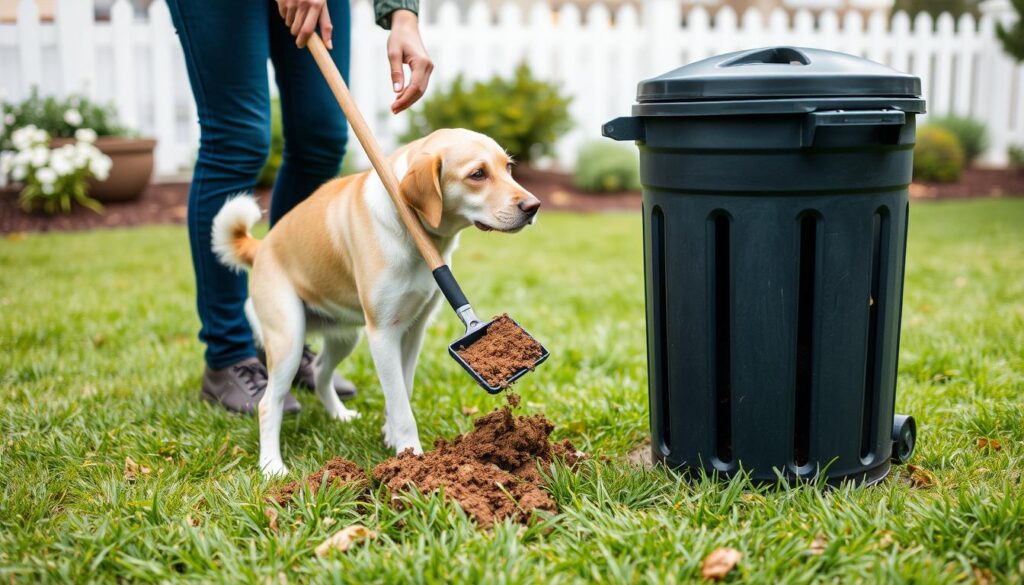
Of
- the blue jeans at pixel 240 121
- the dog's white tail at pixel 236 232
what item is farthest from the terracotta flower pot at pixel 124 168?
the dog's white tail at pixel 236 232

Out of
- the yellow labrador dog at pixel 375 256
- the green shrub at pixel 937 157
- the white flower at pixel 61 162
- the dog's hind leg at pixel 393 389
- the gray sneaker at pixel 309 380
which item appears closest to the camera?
the yellow labrador dog at pixel 375 256

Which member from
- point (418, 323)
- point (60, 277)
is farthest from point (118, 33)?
point (418, 323)

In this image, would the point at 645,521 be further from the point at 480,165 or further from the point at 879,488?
the point at 480,165

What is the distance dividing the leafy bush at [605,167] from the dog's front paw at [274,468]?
282 inches

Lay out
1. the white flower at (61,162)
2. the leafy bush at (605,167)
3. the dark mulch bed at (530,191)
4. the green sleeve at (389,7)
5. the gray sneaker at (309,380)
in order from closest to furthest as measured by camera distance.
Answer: the green sleeve at (389,7), the gray sneaker at (309,380), the white flower at (61,162), the dark mulch bed at (530,191), the leafy bush at (605,167)

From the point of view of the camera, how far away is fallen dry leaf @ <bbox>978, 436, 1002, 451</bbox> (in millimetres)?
2510

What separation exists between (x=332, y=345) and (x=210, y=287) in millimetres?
523

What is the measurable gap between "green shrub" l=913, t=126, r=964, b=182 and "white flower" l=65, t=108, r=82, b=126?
8.72 m

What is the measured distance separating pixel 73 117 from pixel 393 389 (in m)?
6.55

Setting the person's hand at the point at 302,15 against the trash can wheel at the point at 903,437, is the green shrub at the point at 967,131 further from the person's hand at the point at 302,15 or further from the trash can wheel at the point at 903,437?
the person's hand at the point at 302,15

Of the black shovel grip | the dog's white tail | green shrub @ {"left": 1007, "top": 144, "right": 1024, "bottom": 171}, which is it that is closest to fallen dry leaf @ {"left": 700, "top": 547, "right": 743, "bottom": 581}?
the black shovel grip

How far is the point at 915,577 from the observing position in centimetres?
171

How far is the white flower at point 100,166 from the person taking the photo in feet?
24.2

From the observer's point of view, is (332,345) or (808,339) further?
(332,345)
